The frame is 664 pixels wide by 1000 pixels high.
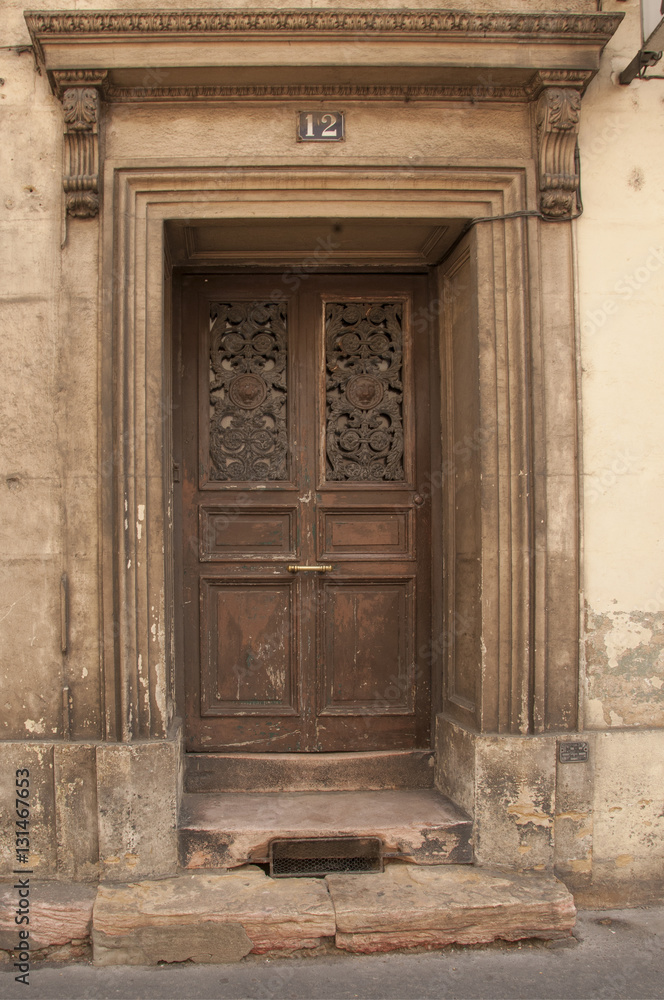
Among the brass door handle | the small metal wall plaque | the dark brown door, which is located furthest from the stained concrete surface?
the brass door handle

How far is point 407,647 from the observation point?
4.28m

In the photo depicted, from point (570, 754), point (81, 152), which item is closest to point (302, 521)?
point (570, 754)

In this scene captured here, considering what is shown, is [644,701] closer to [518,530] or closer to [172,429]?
[518,530]

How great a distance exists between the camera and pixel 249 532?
4.26m

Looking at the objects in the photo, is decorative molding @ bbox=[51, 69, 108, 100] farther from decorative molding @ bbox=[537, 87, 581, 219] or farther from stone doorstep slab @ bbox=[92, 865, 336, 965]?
stone doorstep slab @ bbox=[92, 865, 336, 965]

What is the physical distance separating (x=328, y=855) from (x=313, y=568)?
4.89 feet

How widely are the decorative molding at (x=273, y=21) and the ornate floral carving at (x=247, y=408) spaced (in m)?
1.50

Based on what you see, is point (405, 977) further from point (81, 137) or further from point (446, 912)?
point (81, 137)

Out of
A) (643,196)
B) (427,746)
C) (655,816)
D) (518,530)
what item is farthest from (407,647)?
(643,196)

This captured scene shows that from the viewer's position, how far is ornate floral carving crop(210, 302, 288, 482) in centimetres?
429

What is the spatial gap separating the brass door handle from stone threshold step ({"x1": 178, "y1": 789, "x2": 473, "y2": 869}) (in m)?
1.27

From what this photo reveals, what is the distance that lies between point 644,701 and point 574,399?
1.59 m

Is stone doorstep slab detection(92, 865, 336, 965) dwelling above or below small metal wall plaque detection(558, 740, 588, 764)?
below

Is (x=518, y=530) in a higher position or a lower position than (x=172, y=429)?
lower
